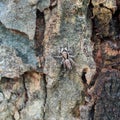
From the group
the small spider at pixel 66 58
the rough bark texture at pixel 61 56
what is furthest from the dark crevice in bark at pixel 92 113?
the small spider at pixel 66 58

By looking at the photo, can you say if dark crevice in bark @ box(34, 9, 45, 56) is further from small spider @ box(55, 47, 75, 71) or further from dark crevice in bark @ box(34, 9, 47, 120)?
small spider @ box(55, 47, 75, 71)

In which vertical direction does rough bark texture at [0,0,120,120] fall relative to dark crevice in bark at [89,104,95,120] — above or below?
above

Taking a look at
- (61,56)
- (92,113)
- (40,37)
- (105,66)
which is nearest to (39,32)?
(40,37)

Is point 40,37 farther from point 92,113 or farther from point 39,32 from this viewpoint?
point 92,113

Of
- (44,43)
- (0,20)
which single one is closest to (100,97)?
(44,43)

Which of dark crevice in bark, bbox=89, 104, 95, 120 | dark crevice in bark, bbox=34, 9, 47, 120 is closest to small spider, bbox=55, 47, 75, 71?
dark crevice in bark, bbox=34, 9, 47, 120

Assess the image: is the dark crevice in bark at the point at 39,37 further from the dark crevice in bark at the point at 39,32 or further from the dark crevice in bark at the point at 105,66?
the dark crevice in bark at the point at 105,66

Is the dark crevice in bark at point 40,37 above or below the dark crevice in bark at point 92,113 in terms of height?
above

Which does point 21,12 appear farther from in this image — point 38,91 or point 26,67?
point 38,91
